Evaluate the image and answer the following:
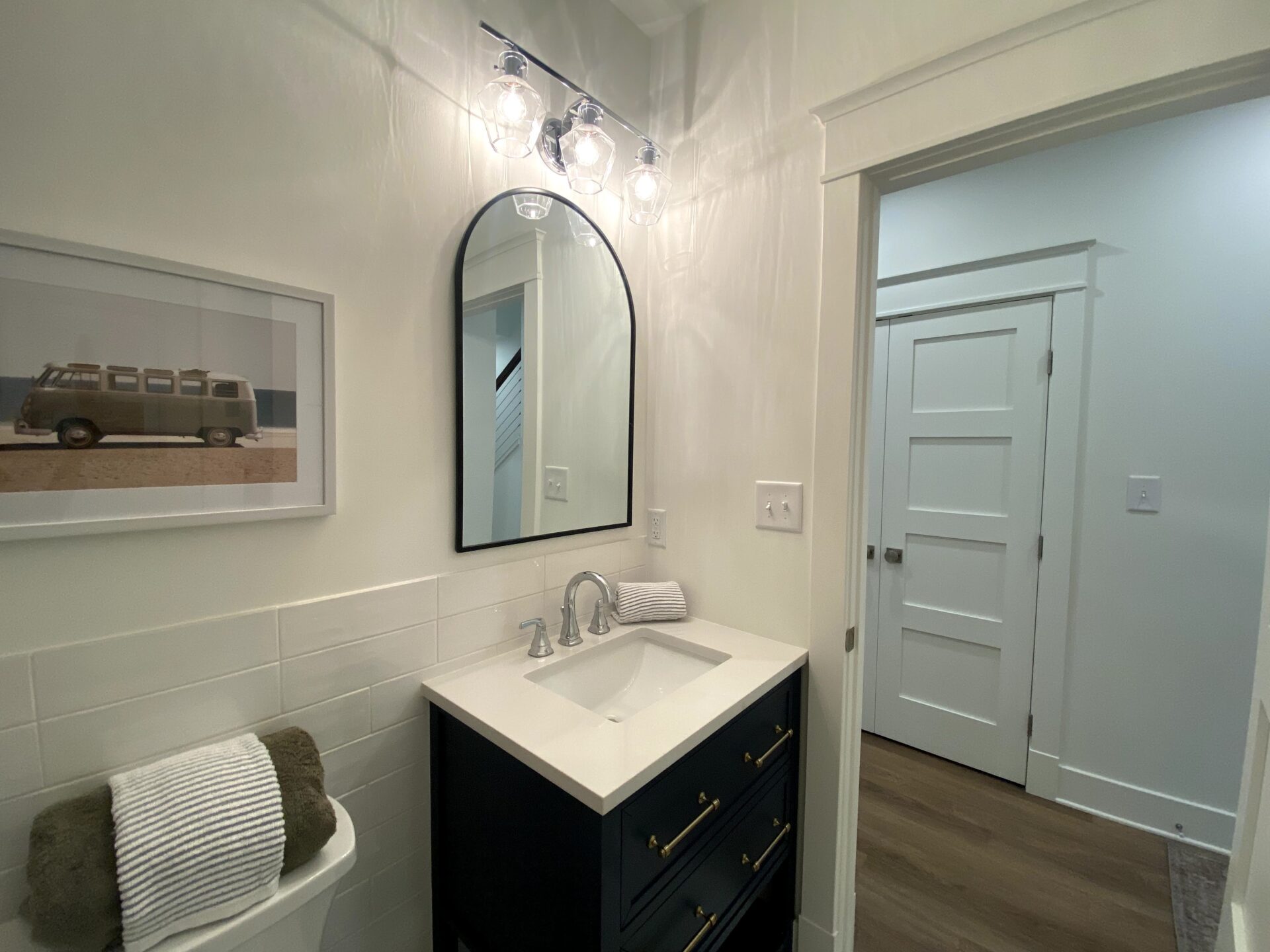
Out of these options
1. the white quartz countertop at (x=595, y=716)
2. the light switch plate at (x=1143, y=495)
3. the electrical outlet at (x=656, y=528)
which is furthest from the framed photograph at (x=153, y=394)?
the light switch plate at (x=1143, y=495)

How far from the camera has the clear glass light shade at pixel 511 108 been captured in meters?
1.08

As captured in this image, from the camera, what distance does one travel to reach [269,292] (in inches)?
34.6

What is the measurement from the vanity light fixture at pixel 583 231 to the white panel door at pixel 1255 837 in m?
1.49

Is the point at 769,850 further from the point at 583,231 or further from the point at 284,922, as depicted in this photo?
the point at 583,231

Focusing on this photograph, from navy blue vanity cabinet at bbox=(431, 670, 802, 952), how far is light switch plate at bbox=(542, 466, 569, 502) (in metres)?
0.56

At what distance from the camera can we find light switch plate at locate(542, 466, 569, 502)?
1.35 meters

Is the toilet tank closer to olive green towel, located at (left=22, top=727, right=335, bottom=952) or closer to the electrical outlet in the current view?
olive green towel, located at (left=22, top=727, right=335, bottom=952)

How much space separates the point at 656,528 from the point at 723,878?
2.86 ft

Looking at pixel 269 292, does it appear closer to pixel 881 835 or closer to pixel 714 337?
pixel 714 337

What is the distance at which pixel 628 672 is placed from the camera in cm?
138

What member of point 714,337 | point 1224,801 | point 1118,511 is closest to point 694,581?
point 714,337

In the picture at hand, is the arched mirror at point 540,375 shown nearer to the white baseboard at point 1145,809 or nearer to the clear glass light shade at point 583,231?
the clear glass light shade at point 583,231

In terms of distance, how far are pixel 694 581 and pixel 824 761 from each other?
21.9 inches

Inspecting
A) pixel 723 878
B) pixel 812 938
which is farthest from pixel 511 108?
pixel 812 938
